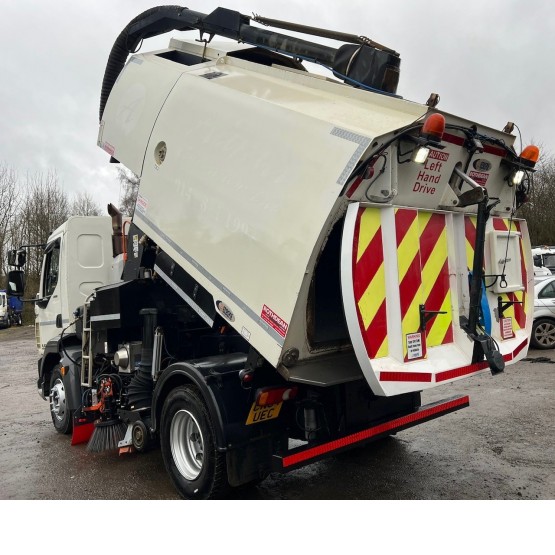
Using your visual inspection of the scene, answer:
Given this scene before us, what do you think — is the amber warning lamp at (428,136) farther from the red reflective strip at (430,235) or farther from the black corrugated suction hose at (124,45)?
the black corrugated suction hose at (124,45)

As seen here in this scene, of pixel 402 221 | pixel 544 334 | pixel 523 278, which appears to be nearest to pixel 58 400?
pixel 402 221

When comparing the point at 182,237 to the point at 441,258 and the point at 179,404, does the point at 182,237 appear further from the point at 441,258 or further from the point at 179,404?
the point at 441,258

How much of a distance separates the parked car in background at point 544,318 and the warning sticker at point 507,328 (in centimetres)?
767

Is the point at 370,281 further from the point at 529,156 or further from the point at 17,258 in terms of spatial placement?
the point at 17,258

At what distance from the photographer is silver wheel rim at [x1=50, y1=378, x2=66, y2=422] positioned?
6.31 metres

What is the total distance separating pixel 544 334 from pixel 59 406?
30.8 ft

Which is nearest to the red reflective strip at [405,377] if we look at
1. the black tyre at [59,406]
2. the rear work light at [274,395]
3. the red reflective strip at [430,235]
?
the red reflective strip at [430,235]

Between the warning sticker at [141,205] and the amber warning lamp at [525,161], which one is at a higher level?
the amber warning lamp at [525,161]

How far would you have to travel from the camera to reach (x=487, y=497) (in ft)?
13.3

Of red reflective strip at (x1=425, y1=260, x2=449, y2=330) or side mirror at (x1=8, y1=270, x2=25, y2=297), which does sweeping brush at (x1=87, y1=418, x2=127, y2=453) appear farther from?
red reflective strip at (x1=425, y1=260, x2=449, y2=330)

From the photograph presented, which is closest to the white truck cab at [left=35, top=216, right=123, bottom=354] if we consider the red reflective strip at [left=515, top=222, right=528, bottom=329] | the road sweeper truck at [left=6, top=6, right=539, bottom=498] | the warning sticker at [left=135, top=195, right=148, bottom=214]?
the road sweeper truck at [left=6, top=6, right=539, bottom=498]

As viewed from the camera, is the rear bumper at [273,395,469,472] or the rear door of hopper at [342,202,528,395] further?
the rear bumper at [273,395,469,472]

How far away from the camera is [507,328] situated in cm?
409

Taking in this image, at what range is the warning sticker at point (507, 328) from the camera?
404cm
